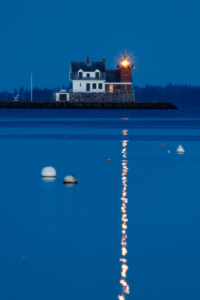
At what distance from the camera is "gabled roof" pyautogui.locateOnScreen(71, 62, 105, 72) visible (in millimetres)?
132125

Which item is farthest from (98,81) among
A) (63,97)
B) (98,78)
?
(63,97)

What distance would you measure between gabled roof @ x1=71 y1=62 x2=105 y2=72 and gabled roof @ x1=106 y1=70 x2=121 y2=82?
6.93 ft

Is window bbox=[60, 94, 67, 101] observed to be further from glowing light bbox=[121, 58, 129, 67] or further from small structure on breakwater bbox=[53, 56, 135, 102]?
glowing light bbox=[121, 58, 129, 67]

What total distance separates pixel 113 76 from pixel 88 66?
231 inches

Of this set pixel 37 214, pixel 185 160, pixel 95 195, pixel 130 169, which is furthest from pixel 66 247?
pixel 185 160

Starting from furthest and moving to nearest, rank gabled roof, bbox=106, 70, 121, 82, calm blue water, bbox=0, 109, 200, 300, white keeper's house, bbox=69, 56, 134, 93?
1. gabled roof, bbox=106, 70, 121, 82
2. white keeper's house, bbox=69, 56, 134, 93
3. calm blue water, bbox=0, 109, 200, 300

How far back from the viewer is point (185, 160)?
28.3 m

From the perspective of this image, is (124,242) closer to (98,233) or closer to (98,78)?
(98,233)

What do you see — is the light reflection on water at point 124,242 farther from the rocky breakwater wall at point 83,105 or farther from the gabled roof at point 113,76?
the rocky breakwater wall at point 83,105

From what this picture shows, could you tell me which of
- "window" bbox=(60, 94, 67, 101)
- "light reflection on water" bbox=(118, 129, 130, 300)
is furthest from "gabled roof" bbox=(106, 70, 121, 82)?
"light reflection on water" bbox=(118, 129, 130, 300)

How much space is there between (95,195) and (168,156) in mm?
13690

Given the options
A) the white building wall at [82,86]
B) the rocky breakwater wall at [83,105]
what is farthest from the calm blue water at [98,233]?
the rocky breakwater wall at [83,105]

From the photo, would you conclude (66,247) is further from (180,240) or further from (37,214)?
(37,214)

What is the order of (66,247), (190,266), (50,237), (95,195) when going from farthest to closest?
(95,195) → (50,237) → (66,247) → (190,266)
